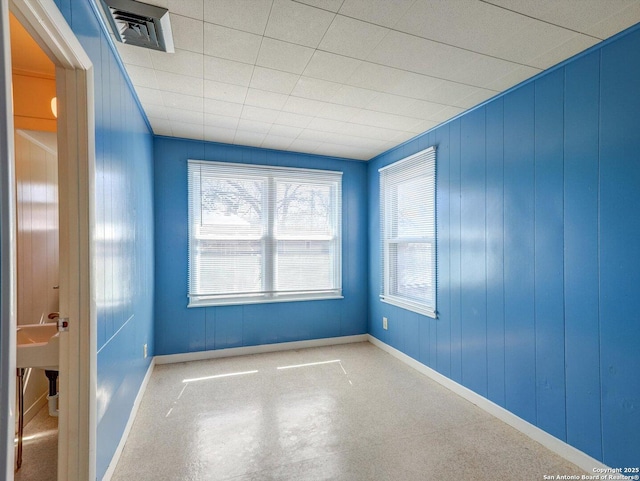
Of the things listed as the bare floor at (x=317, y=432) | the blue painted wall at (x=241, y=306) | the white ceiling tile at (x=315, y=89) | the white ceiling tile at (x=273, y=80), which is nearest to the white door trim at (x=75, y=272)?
the bare floor at (x=317, y=432)

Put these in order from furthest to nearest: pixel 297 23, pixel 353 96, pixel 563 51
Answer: pixel 353 96 → pixel 563 51 → pixel 297 23

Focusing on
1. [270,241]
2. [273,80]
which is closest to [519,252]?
[273,80]

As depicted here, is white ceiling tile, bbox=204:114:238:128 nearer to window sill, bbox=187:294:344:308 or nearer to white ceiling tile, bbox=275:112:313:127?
white ceiling tile, bbox=275:112:313:127

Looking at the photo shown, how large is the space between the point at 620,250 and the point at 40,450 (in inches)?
151

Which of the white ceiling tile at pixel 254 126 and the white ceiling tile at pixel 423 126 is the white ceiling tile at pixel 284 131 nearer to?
the white ceiling tile at pixel 254 126

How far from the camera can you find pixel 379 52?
195 centimetres

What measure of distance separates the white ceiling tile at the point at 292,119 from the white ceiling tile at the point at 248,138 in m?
0.47

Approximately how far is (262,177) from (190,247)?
47.5 inches

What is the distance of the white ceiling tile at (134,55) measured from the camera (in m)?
1.93

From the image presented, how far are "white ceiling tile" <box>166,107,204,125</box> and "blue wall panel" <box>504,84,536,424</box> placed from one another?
105 inches

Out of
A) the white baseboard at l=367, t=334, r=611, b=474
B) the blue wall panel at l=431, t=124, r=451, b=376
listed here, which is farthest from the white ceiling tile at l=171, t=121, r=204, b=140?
the white baseboard at l=367, t=334, r=611, b=474

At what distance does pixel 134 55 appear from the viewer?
79.4 inches

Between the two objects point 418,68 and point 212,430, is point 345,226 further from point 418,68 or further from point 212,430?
point 212,430

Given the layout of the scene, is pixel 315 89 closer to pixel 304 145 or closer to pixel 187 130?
pixel 304 145
